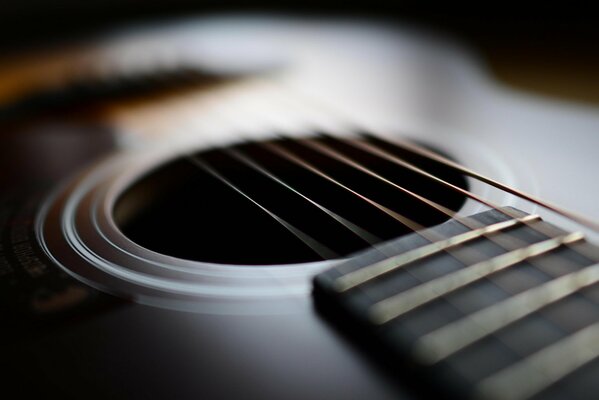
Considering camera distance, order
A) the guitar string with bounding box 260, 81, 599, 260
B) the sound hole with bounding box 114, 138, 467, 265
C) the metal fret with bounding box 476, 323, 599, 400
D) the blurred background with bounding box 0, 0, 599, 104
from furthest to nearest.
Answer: the blurred background with bounding box 0, 0, 599, 104, the sound hole with bounding box 114, 138, 467, 265, the guitar string with bounding box 260, 81, 599, 260, the metal fret with bounding box 476, 323, 599, 400

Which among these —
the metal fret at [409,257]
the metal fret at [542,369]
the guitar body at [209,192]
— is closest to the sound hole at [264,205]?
the guitar body at [209,192]

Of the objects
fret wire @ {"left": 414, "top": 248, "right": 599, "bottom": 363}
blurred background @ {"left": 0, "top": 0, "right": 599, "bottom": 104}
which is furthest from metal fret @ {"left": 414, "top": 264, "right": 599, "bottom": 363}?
blurred background @ {"left": 0, "top": 0, "right": 599, "bottom": 104}

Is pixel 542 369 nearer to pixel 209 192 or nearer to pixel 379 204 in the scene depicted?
pixel 379 204

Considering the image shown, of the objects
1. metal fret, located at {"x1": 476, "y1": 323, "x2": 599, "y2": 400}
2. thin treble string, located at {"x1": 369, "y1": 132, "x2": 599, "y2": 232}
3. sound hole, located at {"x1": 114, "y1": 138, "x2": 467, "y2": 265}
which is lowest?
sound hole, located at {"x1": 114, "y1": 138, "x2": 467, "y2": 265}

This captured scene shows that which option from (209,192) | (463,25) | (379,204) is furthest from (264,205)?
(463,25)

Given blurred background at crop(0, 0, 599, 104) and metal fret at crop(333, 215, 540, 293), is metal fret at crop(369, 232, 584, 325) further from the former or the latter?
blurred background at crop(0, 0, 599, 104)

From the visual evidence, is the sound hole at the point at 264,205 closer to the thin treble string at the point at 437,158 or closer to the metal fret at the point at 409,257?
the thin treble string at the point at 437,158
